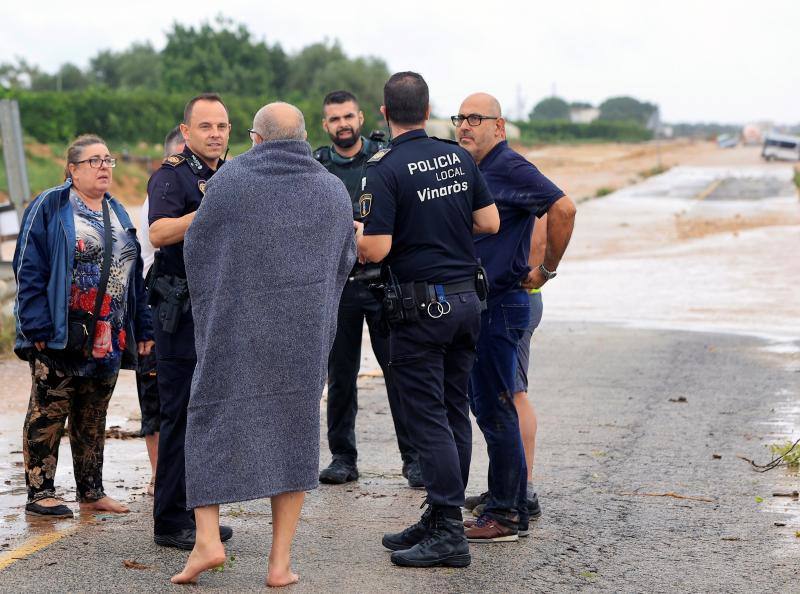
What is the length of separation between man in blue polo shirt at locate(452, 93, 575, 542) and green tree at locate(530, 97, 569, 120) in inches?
7286

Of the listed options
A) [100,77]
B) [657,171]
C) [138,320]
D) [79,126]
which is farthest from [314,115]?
[138,320]

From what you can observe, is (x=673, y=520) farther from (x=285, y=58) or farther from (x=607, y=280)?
(x=285, y=58)

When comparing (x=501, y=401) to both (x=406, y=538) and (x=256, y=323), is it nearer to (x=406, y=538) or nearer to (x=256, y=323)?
(x=406, y=538)

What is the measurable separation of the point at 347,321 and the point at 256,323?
2.46 m

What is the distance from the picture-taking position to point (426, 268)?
5.47 meters

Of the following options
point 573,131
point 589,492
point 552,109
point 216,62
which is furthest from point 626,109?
point 589,492

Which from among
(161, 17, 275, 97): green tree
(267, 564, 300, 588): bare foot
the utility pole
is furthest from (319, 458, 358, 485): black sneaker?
(161, 17, 275, 97): green tree

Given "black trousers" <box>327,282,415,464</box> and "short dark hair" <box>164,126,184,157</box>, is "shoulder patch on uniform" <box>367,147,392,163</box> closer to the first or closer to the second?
"short dark hair" <box>164,126,184,157</box>

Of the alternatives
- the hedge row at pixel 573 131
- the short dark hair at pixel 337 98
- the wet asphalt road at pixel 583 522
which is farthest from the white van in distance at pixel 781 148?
the short dark hair at pixel 337 98

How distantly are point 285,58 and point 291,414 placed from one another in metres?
A: 95.0

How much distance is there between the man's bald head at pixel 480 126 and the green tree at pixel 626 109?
184539 millimetres

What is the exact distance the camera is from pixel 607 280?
1992cm

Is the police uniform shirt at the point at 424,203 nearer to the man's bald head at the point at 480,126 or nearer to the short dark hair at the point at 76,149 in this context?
the man's bald head at the point at 480,126

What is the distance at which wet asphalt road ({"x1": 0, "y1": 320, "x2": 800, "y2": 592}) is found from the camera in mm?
5184
